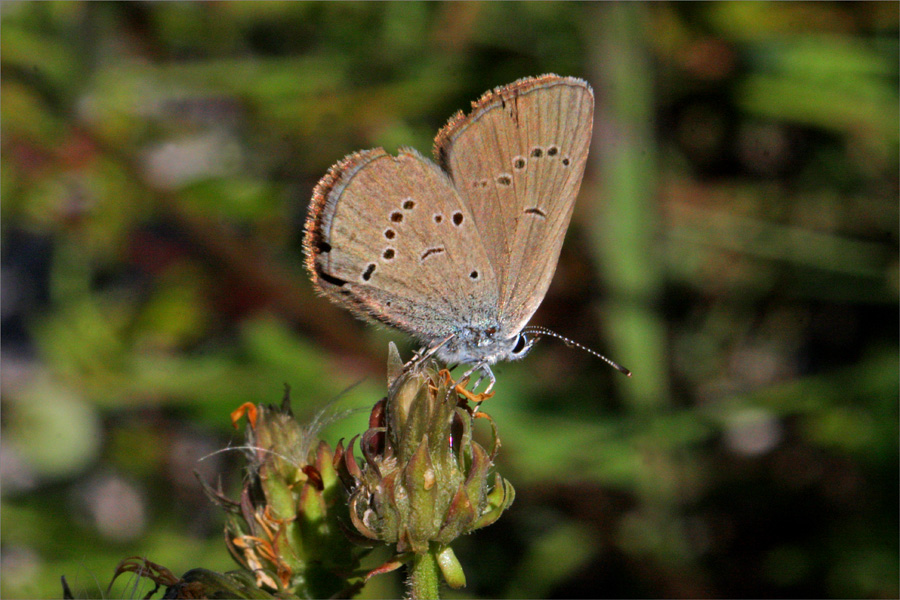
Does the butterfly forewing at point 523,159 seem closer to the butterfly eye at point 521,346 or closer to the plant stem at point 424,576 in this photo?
the butterfly eye at point 521,346

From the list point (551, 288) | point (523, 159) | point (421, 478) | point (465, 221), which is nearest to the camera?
point (421, 478)

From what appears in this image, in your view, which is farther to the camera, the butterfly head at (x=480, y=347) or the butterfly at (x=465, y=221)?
the butterfly head at (x=480, y=347)

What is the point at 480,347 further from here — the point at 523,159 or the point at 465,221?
the point at 523,159

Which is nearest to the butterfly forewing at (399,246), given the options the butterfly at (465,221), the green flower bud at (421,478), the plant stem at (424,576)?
the butterfly at (465,221)

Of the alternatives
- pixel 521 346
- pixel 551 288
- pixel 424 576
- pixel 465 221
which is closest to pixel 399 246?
pixel 465 221

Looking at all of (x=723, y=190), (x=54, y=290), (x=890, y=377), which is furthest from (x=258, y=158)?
(x=890, y=377)

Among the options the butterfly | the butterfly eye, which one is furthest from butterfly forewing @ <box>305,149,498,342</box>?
the butterfly eye
